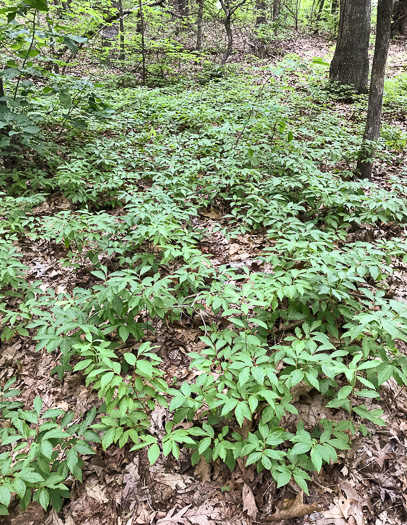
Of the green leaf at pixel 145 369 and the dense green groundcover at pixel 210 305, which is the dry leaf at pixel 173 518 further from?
the green leaf at pixel 145 369

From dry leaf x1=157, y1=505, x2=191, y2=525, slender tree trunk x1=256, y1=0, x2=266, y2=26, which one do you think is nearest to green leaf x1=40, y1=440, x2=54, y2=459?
dry leaf x1=157, y1=505, x2=191, y2=525

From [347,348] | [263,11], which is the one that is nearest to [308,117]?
[347,348]

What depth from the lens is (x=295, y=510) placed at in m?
1.78

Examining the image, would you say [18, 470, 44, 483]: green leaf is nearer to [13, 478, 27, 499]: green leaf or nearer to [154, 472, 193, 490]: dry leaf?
[13, 478, 27, 499]: green leaf

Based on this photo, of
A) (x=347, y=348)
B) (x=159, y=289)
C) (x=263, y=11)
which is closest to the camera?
(x=347, y=348)

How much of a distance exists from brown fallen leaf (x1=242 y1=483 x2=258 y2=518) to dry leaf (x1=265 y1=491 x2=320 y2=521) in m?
0.08

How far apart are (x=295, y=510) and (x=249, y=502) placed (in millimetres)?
270

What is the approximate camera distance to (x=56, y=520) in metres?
1.93

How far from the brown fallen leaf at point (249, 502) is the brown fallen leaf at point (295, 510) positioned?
0.27 feet

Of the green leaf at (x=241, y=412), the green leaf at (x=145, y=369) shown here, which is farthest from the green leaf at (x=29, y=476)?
the green leaf at (x=241, y=412)

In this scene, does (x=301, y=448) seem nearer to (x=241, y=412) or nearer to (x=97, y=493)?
(x=241, y=412)

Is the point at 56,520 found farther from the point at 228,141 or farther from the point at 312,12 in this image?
the point at 312,12

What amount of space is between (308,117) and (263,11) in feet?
38.0

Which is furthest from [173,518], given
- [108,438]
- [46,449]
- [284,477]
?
[46,449]
